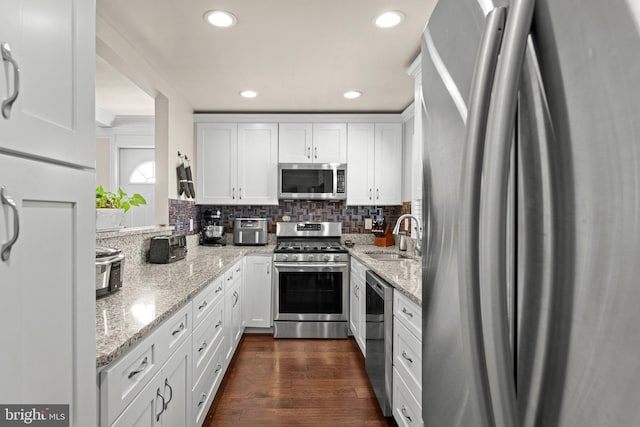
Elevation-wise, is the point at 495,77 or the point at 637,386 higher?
the point at 495,77

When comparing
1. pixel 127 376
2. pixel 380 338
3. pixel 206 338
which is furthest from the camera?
pixel 380 338

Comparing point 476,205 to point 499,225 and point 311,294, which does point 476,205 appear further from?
point 311,294

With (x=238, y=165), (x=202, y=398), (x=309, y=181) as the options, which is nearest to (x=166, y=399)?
(x=202, y=398)

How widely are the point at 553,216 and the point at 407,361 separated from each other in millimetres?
1637

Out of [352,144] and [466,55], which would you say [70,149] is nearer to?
[466,55]

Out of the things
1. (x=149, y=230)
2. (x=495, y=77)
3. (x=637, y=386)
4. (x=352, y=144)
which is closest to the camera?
(x=637, y=386)

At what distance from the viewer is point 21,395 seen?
63cm

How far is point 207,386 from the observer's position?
212 cm

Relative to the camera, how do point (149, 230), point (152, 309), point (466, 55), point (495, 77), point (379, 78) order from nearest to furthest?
point (495, 77) < point (466, 55) < point (152, 309) < point (149, 230) < point (379, 78)

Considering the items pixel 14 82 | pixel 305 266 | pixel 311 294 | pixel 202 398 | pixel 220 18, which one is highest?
pixel 220 18

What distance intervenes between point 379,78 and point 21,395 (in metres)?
2.97

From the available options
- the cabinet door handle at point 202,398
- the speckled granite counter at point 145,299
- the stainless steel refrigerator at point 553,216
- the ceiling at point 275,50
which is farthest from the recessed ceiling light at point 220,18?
the cabinet door handle at point 202,398

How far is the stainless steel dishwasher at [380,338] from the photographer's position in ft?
6.91

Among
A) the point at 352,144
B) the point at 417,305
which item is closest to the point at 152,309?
the point at 417,305
